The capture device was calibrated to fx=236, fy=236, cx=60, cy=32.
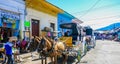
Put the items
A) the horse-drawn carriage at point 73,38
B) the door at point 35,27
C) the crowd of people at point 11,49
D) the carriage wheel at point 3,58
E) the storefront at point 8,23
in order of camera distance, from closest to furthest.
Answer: the crowd of people at point 11,49, the carriage wheel at point 3,58, the horse-drawn carriage at point 73,38, the storefront at point 8,23, the door at point 35,27

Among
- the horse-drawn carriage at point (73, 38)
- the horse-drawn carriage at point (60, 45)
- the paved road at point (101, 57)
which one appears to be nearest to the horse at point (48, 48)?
the horse-drawn carriage at point (60, 45)

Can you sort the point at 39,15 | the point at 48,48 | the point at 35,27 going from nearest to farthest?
the point at 48,48, the point at 35,27, the point at 39,15

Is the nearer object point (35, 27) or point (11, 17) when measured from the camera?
point (11, 17)

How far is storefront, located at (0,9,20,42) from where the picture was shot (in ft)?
51.1

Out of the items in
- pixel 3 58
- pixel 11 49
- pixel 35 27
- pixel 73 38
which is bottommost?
pixel 3 58

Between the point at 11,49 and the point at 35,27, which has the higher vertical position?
the point at 35,27

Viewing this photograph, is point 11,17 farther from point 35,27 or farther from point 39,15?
point 39,15

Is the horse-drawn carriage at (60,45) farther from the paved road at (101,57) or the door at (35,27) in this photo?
the door at (35,27)

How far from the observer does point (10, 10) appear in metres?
16.4

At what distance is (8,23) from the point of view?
16297 mm

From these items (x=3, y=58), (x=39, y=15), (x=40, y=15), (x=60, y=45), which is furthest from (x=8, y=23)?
(x=40, y=15)

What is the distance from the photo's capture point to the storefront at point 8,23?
15563mm

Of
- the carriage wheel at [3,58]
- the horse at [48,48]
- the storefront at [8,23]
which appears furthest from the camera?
the storefront at [8,23]

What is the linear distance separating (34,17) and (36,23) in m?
1.01
